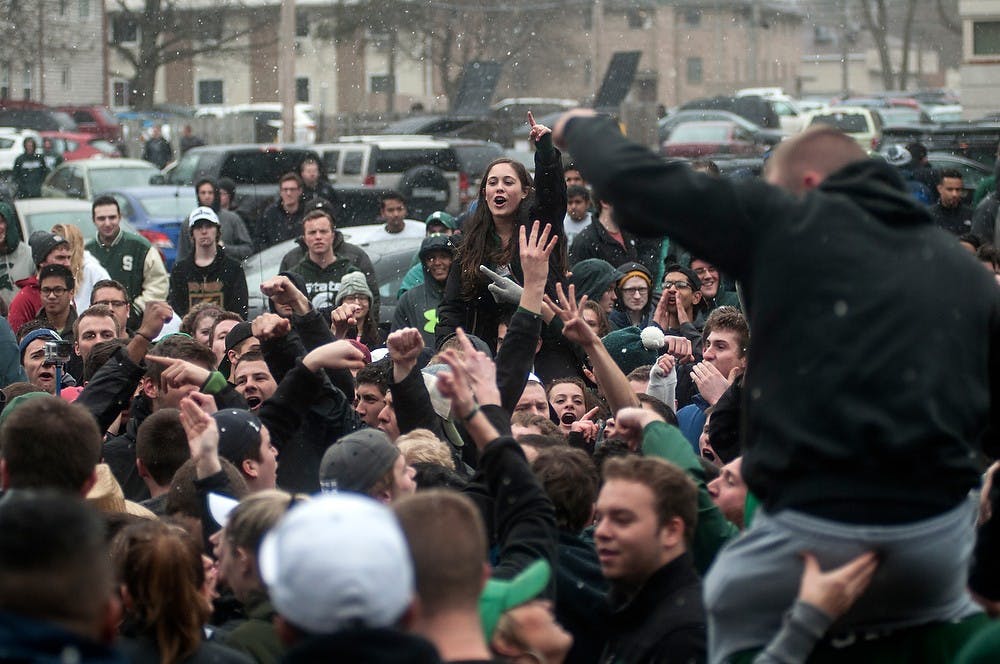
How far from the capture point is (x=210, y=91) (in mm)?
61125

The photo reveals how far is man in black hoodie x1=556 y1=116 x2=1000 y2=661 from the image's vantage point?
10.8 ft

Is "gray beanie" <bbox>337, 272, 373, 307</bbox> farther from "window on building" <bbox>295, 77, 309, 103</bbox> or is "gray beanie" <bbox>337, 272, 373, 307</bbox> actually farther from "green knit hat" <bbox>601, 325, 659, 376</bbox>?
"window on building" <bbox>295, 77, 309, 103</bbox>

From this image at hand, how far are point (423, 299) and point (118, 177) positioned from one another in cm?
1609

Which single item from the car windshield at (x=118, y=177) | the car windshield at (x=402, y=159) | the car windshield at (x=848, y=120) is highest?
the car windshield at (x=848, y=120)

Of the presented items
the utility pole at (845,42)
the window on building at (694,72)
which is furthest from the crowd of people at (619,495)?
the window on building at (694,72)

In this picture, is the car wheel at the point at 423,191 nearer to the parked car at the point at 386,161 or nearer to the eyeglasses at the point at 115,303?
the parked car at the point at 386,161

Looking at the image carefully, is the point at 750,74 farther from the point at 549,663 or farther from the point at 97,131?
the point at 549,663

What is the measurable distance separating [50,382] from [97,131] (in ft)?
→ 112

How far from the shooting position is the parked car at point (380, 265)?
506 inches

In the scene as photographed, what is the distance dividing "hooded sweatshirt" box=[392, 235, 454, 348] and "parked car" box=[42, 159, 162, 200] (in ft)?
48.7

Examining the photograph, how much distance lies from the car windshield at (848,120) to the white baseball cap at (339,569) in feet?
90.0

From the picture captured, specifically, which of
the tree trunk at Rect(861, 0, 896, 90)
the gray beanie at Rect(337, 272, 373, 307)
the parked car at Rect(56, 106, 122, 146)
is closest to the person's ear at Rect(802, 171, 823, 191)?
the gray beanie at Rect(337, 272, 373, 307)

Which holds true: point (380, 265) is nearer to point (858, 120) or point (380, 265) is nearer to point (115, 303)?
point (115, 303)

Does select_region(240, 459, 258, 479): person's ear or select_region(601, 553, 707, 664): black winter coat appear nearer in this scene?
select_region(601, 553, 707, 664): black winter coat
